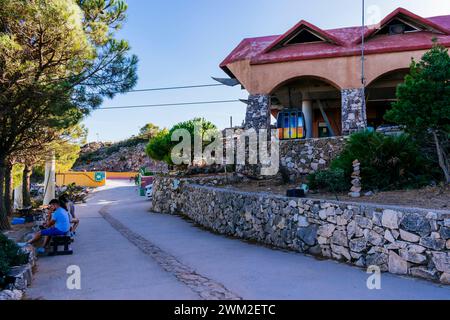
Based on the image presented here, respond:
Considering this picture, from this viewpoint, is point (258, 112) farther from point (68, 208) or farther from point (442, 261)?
point (442, 261)

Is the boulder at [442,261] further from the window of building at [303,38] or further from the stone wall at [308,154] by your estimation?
the window of building at [303,38]

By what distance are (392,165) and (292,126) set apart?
933 centimetres

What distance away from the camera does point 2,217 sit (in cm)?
1209

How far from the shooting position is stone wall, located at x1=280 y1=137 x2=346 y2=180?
14.0 metres

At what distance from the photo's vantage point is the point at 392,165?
30.9 feet

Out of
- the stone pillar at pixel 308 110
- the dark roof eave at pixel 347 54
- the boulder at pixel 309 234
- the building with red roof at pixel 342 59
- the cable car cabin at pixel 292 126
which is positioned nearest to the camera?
the boulder at pixel 309 234

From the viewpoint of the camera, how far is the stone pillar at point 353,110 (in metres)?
15.7

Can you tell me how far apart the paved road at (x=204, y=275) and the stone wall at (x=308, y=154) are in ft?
18.7

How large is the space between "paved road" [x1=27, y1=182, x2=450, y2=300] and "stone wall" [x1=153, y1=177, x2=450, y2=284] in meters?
0.32

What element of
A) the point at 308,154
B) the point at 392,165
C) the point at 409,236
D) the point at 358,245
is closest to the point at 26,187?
Answer: the point at 308,154

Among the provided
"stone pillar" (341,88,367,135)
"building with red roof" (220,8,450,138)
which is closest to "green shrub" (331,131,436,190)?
"stone pillar" (341,88,367,135)

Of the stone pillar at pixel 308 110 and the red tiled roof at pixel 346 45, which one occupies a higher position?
the red tiled roof at pixel 346 45

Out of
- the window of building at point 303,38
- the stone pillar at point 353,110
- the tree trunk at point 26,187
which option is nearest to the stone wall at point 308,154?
the stone pillar at point 353,110
